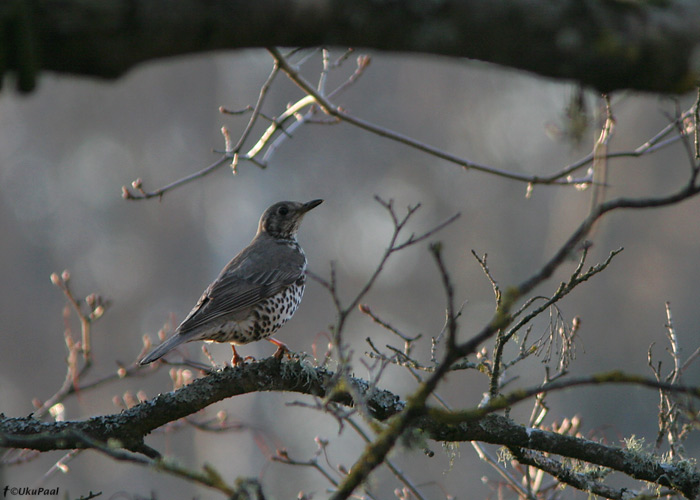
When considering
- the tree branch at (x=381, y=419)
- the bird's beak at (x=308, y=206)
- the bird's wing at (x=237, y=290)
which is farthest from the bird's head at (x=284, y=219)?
the tree branch at (x=381, y=419)

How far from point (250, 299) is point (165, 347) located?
933 millimetres

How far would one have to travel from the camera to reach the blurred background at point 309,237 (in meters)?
18.5

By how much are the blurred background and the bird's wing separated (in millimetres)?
11499

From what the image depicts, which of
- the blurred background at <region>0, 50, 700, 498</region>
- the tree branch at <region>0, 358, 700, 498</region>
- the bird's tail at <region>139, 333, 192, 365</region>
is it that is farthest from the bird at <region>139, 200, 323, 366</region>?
the blurred background at <region>0, 50, 700, 498</region>

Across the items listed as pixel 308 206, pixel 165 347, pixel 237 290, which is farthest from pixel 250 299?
pixel 308 206

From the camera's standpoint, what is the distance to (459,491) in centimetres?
1764

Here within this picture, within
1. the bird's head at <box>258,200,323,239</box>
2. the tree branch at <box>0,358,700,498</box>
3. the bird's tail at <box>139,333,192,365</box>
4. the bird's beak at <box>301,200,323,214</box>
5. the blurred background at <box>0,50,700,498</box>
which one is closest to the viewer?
the tree branch at <box>0,358,700,498</box>

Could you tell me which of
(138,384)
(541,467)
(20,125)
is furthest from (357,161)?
(541,467)

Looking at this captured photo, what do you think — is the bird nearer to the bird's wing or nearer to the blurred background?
the bird's wing

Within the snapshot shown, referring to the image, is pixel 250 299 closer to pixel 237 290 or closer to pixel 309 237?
pixel 237 290

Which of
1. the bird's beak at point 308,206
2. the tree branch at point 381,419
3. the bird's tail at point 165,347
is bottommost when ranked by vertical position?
the tree branch at point 381,419

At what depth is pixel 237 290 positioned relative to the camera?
5516mm

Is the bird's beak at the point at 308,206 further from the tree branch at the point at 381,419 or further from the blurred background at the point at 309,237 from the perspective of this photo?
the blurred background at the point at 309,237

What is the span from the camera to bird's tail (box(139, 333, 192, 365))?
14.1 ft
